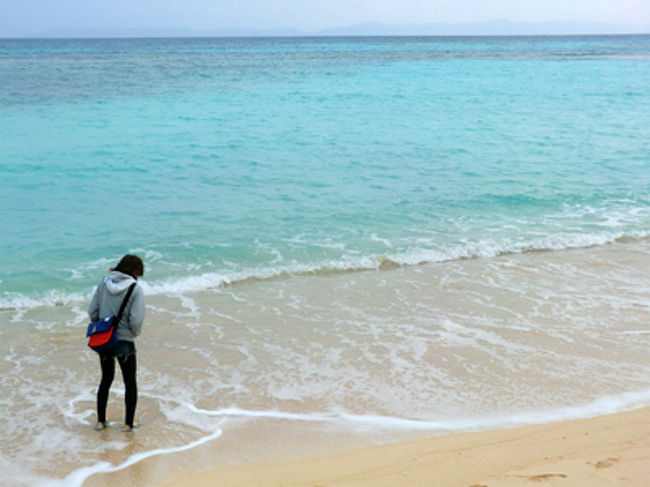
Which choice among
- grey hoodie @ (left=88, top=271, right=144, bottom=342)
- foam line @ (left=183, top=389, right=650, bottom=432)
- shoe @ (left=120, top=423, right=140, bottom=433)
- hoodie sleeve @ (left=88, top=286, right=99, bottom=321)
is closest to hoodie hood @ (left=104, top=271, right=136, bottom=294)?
grey hoodie @ (left=88, top=271, right=144, bottom=342)

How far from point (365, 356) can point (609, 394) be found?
2374 mm

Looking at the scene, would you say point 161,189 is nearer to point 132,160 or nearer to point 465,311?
point 132,160

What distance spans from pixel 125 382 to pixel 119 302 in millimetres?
726

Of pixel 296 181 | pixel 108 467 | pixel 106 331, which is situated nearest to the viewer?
pixel 108 467

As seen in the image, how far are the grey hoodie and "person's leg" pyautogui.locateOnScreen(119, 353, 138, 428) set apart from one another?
240 millimetres

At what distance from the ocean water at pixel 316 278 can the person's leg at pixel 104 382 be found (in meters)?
0.21

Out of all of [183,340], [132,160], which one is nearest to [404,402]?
[183,340]

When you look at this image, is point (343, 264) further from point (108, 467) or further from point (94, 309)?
point (108, 467)

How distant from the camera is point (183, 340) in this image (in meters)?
7.31

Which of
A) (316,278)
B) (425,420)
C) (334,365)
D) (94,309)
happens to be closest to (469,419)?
(425,420)

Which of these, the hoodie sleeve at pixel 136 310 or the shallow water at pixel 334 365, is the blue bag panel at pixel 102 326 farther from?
the shallow water at pixel 334 365

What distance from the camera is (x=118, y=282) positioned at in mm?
4941

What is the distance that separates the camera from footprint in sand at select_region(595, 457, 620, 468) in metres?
4.34

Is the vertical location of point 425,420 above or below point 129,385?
below
